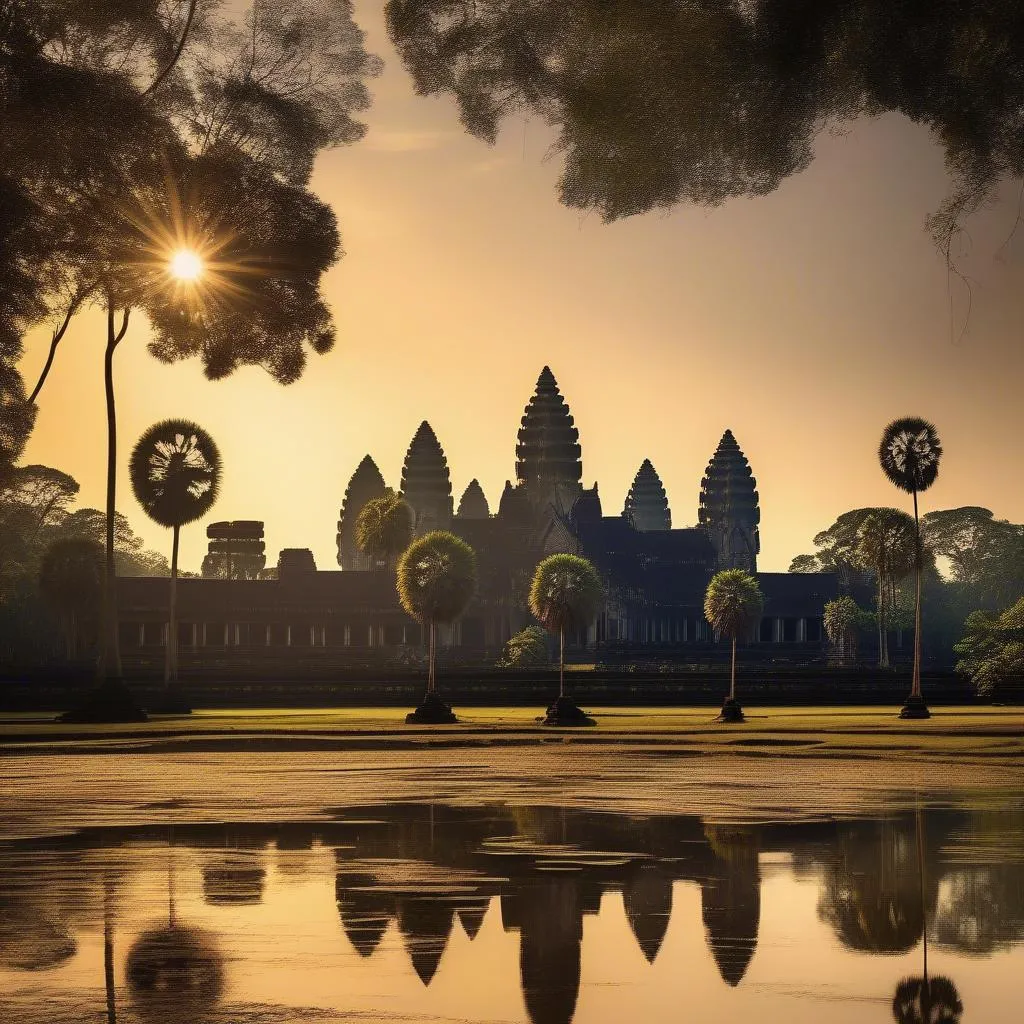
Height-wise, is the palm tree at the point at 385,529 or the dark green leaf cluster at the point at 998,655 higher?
the palm tree at the point at 385,529

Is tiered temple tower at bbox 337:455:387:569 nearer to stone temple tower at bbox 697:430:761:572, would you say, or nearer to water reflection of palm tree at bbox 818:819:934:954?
stone temple tower at bbox 697:430:761:572

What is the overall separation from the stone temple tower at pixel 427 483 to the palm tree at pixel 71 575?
199 feet

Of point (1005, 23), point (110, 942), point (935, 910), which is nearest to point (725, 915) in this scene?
point (935, 910)

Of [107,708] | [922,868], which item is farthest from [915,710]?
[922,868]

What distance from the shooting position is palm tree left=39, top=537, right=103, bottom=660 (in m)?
94.4

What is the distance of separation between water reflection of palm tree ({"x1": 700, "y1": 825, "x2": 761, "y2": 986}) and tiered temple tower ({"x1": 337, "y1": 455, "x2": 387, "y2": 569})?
162 m

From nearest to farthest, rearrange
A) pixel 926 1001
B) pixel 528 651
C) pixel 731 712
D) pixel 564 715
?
pixel 926 1001 < pixel 564 715 < pixel 731 712 < pixel 528 651

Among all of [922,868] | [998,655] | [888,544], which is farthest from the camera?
[888,544]

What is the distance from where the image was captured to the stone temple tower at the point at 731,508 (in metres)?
171

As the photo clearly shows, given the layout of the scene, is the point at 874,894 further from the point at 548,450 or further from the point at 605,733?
the point at 548,450

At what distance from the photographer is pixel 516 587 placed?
12256cm

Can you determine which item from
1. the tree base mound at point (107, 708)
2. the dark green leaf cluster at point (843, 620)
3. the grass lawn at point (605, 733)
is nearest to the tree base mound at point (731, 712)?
the grass lawn at point (605, 733)

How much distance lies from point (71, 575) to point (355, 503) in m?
86.1

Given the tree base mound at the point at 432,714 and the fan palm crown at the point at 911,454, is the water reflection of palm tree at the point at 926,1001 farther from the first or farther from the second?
the fan palm crown at the point at 911,454
